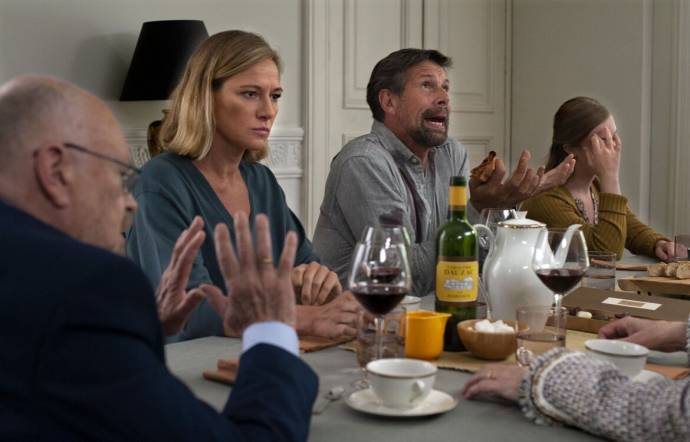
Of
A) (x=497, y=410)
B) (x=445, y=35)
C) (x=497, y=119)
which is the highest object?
(x=445, y=35)

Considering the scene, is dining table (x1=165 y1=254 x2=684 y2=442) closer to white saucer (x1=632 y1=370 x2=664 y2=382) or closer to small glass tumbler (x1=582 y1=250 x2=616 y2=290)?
white saucer (x1=632 y1=370 x2=664 y2=382)

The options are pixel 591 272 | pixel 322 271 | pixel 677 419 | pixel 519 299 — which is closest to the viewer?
pixel 677 419

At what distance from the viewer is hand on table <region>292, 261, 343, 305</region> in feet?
6.47

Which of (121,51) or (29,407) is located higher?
(121,51)

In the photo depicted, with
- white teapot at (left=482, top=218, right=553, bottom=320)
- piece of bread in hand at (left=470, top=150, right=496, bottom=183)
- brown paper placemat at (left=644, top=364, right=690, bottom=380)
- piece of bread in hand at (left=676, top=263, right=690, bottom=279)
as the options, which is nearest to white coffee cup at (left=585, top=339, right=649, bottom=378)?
brown paper placemat at (left=644, top=364, right=690, bottom=380)

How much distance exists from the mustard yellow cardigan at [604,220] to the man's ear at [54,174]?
2.29 m

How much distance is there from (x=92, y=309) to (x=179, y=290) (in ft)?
1.77

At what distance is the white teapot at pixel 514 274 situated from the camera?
1.71 metres

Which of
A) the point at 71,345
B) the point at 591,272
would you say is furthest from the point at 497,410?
the point at 591,272

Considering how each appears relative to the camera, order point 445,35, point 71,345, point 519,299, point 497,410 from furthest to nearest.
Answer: point 445,35 → point 519,299 → point 497,410 → point 71,345

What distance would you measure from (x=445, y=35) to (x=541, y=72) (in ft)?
2.21

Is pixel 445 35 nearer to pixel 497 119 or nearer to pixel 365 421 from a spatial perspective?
pixel 497 119

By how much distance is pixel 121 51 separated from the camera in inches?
140

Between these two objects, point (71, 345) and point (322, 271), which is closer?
point (71, 345)
